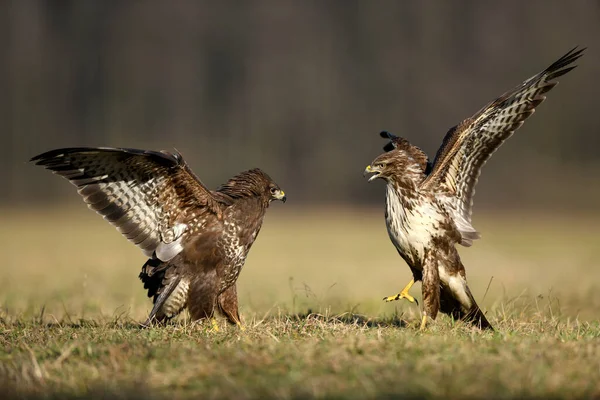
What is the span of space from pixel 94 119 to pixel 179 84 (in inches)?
419

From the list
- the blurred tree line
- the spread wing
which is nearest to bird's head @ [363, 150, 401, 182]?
the spread wing

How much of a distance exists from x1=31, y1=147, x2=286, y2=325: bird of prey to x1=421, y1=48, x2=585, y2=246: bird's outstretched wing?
2071 millimetres

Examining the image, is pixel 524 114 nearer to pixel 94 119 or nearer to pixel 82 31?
pixel 94 119

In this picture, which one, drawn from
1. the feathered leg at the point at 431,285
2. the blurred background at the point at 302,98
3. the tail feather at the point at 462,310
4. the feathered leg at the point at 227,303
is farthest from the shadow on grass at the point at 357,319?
the blurred background at the point at 302,98

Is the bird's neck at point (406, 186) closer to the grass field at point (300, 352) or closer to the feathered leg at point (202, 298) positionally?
the grass field at point (300, 352)

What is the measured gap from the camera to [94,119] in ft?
231

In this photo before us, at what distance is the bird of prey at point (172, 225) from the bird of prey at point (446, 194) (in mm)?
1571

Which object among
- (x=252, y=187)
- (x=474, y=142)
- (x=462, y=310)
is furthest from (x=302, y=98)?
(x=462, y=310)

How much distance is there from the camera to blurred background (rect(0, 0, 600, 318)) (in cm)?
4710

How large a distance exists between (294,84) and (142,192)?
71.6m

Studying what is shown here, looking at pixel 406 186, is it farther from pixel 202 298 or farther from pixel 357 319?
pixel 202 298

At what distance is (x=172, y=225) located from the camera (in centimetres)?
832

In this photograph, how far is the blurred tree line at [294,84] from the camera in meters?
59.7

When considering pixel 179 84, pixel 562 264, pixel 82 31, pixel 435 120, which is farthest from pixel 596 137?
pixel 82 31
